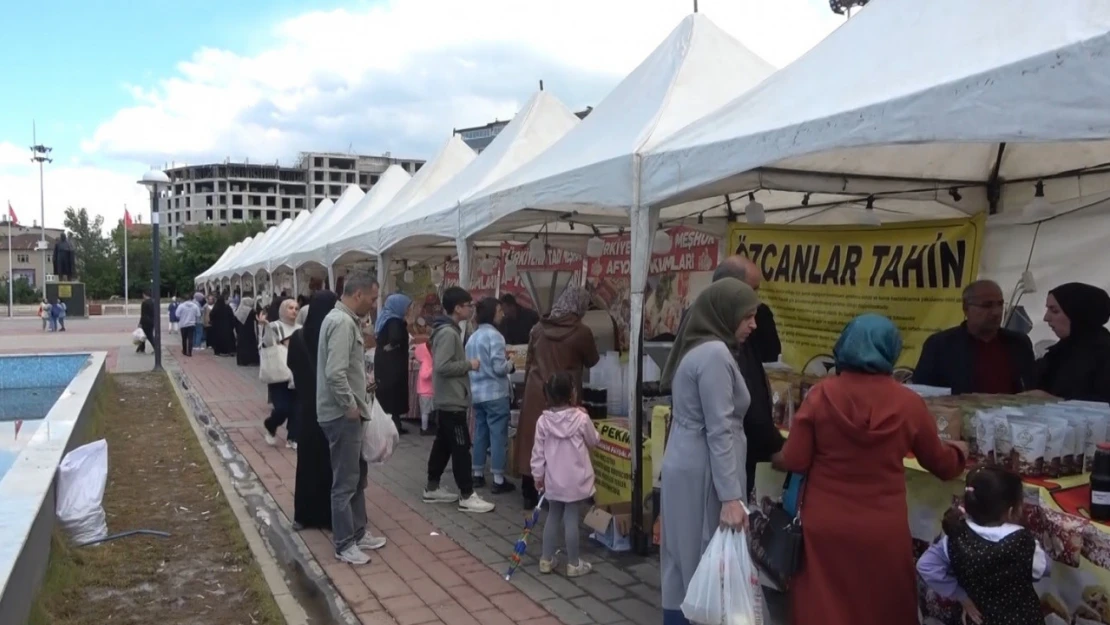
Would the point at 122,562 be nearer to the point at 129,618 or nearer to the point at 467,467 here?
the point at 129,618

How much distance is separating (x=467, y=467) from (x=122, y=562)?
2323 millimetres

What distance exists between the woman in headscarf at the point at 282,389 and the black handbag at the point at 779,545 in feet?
20.3

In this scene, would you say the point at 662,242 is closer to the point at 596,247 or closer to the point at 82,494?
the point at 596,247

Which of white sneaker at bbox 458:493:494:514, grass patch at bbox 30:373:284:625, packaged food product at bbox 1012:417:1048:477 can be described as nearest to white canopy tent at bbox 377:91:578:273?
white sneaker at bbox 458:493:494:514

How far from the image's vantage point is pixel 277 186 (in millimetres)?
133750

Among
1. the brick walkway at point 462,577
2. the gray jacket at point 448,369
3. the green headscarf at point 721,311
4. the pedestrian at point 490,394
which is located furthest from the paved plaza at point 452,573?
the green headscarf at point 721,311

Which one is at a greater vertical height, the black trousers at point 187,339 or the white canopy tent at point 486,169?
the white canopy tent at point 486,169

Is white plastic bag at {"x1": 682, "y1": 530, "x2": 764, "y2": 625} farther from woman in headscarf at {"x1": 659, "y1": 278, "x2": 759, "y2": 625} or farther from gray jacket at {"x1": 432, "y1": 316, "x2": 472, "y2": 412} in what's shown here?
gray jacket at {"x1": 432, "y1": 316, "x2": 472, "y2": 412}

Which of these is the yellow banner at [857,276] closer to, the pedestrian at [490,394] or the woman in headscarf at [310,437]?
the pedestrian at [490,394]

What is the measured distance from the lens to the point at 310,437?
5.46 meters

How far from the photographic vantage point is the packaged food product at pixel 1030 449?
2.98 metres

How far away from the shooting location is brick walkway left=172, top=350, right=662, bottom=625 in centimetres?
418

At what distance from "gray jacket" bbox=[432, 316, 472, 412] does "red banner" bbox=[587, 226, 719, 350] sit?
A: 6.71 ft

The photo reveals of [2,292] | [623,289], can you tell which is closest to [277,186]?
[2,292]
